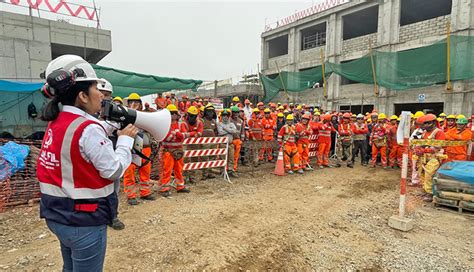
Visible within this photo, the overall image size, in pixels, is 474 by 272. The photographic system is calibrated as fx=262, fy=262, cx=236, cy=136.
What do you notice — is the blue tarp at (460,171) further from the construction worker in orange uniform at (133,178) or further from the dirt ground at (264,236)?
the construction worker in orange uniform at (133,178)

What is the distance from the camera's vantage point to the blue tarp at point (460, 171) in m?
4.93

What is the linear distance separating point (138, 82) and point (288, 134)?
18.4ft

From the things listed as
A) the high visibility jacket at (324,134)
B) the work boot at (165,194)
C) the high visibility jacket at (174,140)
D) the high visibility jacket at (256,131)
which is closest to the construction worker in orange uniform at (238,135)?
the high visibility jacket at (256,131)

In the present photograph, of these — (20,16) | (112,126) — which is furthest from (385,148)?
(20,16)

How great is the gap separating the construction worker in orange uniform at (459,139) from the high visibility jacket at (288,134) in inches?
155

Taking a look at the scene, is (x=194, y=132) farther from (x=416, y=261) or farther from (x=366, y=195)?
(x=416, y=261)

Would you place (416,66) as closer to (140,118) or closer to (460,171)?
(460,171)

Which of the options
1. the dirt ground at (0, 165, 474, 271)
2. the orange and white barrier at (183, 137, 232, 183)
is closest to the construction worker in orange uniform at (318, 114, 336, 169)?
the dirt ground at (0, 165, 474, 271)

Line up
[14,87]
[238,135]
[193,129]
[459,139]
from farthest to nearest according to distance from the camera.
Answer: [238,135], [14,87], [193,129], [459,139]

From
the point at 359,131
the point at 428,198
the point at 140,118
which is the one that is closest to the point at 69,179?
the point at 140,118

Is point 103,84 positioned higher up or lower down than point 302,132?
higher up

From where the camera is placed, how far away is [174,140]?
608cm

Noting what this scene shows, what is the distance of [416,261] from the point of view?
3.39 meters

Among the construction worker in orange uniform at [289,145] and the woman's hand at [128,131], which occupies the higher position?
the woman's hand at [128,131]
